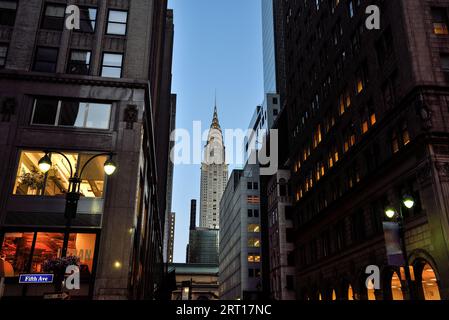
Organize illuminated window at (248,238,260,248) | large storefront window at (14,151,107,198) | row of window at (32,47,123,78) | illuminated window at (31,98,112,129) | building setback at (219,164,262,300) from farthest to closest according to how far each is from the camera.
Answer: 1. illuminated window at (248,238,260,248)
2. building setback at (219,164,262,300)
3. row of window at (32,47,123,78)
4. illuminated window at (31,98,112,129)
5. large storefront window at (14,151,107,198)

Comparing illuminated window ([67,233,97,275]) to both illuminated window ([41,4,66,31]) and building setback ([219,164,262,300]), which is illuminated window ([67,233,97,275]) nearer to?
illuminated window ([41,4,66,31])

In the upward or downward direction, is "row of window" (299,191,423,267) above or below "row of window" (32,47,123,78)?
below

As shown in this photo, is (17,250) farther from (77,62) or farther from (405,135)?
(405,135)

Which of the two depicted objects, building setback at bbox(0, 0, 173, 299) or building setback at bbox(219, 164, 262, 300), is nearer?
building setback at bbox(0, 0, 173, 299)

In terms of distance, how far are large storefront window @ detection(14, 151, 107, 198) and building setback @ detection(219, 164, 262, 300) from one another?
279ft

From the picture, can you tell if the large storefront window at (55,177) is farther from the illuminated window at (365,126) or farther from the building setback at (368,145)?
the illuminated window at (365,126)

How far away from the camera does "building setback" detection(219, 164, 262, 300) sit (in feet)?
385

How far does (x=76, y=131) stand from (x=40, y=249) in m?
8.81

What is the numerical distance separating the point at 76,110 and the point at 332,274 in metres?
34.4

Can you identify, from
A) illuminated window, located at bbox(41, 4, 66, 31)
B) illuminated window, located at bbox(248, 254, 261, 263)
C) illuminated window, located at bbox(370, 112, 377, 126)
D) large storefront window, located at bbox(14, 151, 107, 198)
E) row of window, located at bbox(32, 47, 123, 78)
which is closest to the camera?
large storefront window, located at bbox(14, 151, 107, 198)

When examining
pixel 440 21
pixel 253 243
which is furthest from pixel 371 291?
pixel 253 243

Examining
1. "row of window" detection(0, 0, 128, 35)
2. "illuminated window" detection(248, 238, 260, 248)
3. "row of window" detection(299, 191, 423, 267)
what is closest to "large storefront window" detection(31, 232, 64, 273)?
"row of window" detection(0, 0, 128, 35)
